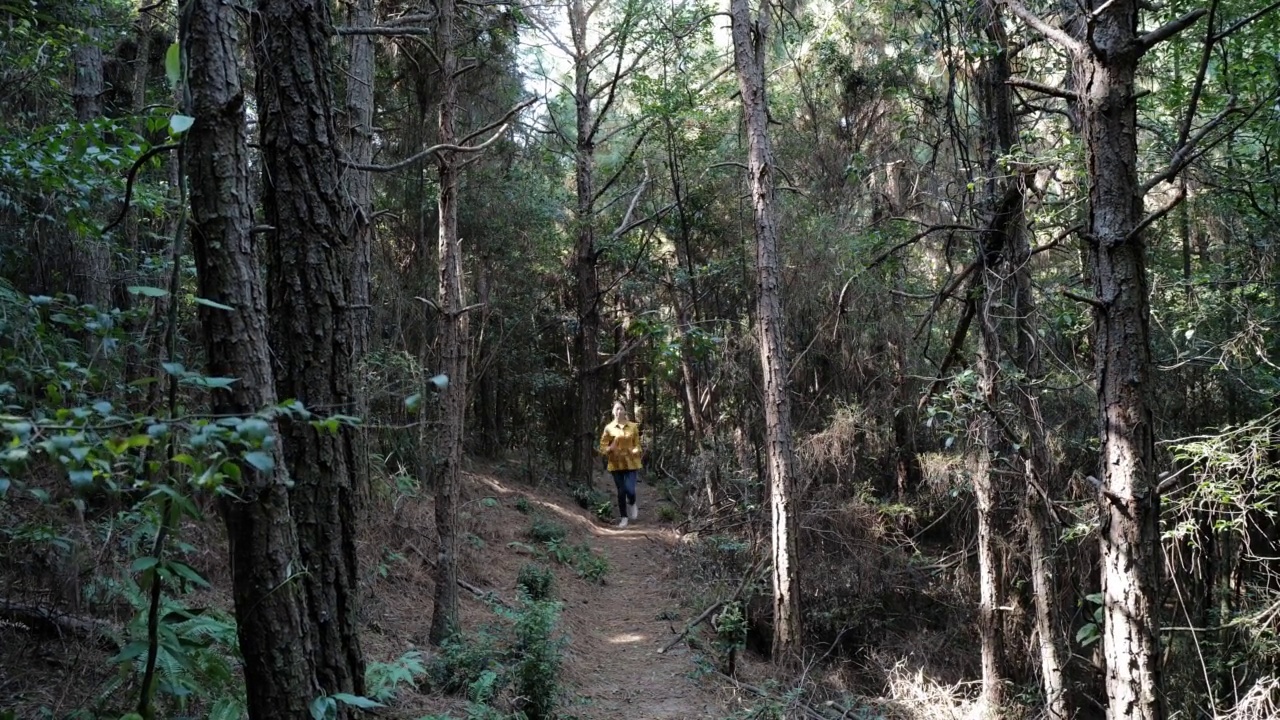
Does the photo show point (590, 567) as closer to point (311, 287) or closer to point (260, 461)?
point (311, 287)

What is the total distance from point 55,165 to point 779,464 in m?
7.62

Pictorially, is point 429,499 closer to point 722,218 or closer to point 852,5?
point 722,218

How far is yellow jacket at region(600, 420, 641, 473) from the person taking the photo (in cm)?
1412

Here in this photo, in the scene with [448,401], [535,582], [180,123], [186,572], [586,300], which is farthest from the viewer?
[586,300]

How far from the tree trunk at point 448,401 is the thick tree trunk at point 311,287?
11.3ft

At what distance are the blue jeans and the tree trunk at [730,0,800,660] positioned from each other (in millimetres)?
5327

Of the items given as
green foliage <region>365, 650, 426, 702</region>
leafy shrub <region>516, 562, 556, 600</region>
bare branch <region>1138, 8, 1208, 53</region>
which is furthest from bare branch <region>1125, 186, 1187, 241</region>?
leafy shrub <region>516, 562, 556, 600</region>

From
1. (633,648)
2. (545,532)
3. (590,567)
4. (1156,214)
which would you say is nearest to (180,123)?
(1156,214)

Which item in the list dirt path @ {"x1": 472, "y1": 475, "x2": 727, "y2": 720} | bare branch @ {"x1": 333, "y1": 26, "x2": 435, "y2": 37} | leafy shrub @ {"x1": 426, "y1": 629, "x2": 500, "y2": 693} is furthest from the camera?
dirt path @ {"x1": 472, "y1": 475, "x2": 727, "y2": 720}

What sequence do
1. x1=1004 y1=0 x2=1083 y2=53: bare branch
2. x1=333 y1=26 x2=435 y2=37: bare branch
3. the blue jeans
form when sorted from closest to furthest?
1. x1=333 y1=26 x2=435 y2=37: bare branch
2. x1=1004 y1=0 x2=1083 y2=53: bare branch
3. the blue jeans

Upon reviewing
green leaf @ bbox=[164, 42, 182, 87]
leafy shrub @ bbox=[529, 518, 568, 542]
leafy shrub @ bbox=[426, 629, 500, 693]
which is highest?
green leaf @ bbox=[164, 42, 182, 87]

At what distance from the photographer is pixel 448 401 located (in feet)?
24.3

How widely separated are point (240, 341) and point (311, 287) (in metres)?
0.67

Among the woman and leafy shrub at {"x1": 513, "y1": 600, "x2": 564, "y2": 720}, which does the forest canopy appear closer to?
leafy shrub at {"x1": 513, "y1": 600, "x2": 564, "y2": 720}
